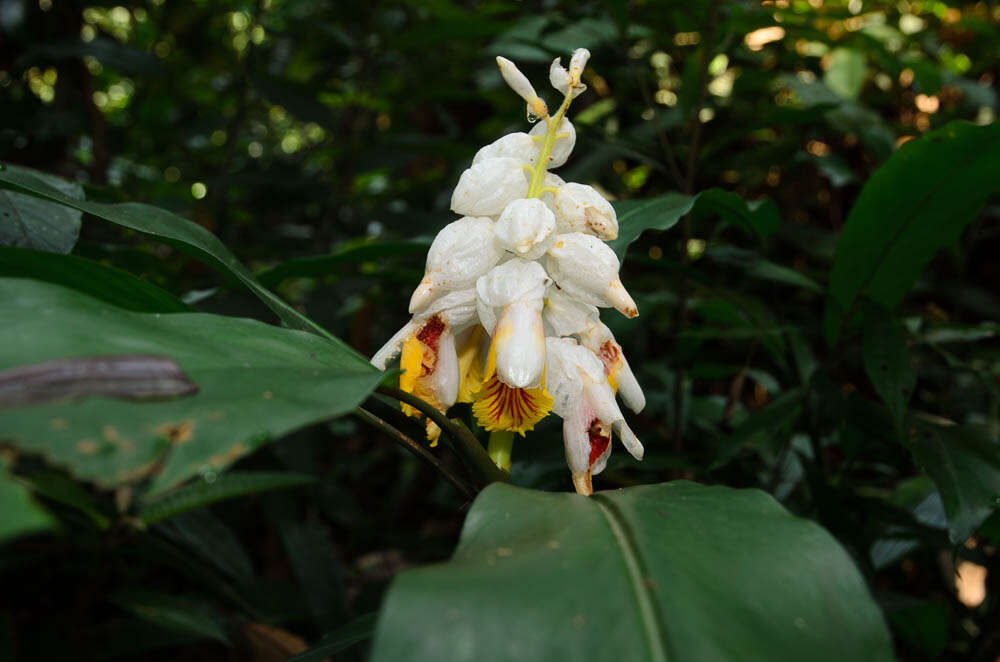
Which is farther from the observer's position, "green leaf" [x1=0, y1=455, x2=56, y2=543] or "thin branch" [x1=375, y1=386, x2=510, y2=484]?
"thin branch" [x1=375, y1=386, x2=510, y2=484]

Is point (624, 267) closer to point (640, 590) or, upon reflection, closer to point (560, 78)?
point (560, 78)

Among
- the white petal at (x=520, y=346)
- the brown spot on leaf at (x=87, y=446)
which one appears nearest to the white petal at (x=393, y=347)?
the white petal at (x=520, y=346)

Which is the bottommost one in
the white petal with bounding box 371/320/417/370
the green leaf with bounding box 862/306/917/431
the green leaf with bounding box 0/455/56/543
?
the green leaf with bounding box 862/306/917/431

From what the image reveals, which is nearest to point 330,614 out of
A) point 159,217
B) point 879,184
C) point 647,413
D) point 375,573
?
point 375,573

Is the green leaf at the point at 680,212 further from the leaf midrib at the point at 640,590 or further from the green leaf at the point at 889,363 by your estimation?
the leaf midrib at the point at 640,590

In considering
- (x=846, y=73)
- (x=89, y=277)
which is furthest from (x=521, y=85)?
(x=846, y=73)

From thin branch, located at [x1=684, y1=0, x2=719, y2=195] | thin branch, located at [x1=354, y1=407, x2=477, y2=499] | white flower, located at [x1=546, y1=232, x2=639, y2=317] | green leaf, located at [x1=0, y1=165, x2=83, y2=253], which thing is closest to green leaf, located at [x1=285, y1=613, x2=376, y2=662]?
thin branch, located at [x1=354, y1=407, x2=477, y2=499]

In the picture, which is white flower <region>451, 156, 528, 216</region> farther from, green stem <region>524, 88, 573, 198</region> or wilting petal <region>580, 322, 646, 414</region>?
wilting petal <region>580, 322, 646, 414</region>
